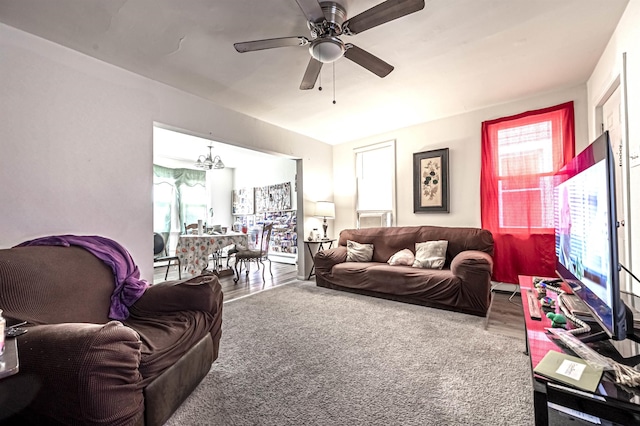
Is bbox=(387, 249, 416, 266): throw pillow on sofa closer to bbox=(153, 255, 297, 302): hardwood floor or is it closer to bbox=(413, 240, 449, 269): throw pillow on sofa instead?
bbox=(413, 240, 449, 269): throw pillow on sofa

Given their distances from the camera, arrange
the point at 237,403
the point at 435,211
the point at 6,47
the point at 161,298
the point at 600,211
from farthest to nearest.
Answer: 1. the point at 435,211
2. the point at 6,47
3. the point at 161,298
4. the point at 237,403
5. the point at 600,211

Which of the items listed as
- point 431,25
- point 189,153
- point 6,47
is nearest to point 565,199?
point 431,25

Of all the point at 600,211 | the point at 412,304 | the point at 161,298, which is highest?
the point at 600,211

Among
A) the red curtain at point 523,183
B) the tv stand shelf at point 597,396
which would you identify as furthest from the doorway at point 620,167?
the tv stand shelf at point 597,396

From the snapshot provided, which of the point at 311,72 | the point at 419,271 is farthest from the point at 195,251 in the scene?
the point at 419,271

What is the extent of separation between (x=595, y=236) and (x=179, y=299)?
2.15 meters

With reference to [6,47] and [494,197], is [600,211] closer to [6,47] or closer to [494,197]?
[494,197]

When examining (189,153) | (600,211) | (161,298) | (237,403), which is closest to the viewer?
(600,211)

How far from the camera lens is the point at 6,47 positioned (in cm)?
209

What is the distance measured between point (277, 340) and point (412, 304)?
1.76 m

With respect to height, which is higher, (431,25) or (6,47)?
(431,25)

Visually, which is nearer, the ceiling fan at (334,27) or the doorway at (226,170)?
the ceiling fan at (334,27)

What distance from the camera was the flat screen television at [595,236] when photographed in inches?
36.4

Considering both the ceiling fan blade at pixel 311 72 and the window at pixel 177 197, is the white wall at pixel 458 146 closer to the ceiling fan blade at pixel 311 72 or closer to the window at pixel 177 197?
the ceiling fan blade at pixel 311 72
